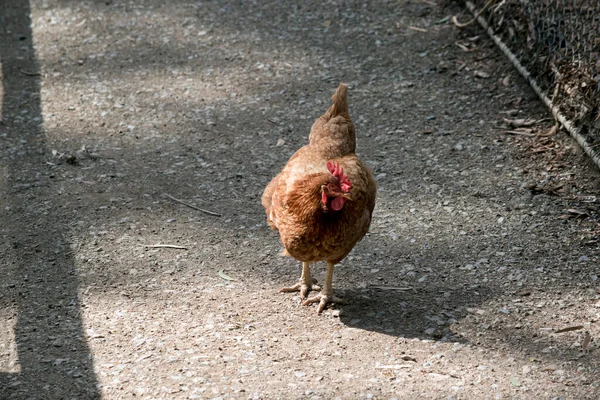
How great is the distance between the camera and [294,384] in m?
3.60

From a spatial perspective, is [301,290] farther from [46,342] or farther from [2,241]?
[2,241]

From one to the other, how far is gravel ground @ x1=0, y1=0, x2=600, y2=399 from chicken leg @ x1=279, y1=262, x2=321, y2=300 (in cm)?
9

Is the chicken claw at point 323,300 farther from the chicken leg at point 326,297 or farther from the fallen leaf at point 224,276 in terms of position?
the fallen leaf at point 224,276

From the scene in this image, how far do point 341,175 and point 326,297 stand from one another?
2.68ft

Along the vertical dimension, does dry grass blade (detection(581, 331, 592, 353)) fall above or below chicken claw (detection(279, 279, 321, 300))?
above

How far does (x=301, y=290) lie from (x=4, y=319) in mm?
1672

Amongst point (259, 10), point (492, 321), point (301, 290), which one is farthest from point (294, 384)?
point (259, 10)

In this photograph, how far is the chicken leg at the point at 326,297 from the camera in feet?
13.7

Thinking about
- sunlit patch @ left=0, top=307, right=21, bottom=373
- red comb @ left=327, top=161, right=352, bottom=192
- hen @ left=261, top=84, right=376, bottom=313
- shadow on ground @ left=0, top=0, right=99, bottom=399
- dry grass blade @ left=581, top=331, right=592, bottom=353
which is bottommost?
A: sunlit patch @ left=0, top=307, right=21, bottom=373

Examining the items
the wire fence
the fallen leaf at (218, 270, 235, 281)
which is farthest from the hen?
the wire fence

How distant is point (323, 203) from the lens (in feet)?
12.3

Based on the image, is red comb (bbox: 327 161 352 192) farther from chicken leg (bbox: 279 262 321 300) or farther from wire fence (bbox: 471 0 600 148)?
wire fence (bbox: 471 0 600 148)

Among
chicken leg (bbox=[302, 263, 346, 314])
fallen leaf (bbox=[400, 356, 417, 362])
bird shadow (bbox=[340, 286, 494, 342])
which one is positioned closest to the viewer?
fallen leaf (bbox=[400, 356, 417, 362])

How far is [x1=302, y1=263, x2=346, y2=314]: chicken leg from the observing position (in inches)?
165
